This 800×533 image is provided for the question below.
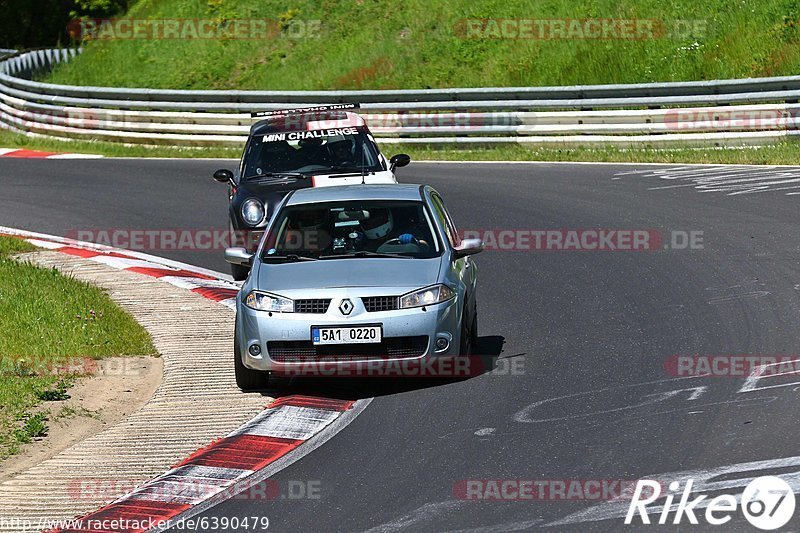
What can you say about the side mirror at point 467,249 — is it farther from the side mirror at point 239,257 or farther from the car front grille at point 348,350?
the side mirror at point 239,257

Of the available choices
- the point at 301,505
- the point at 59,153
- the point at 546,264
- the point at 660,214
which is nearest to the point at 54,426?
the point at 301,505

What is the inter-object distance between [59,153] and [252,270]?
18.4m

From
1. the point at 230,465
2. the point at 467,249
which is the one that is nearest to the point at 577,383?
the point at 467,249

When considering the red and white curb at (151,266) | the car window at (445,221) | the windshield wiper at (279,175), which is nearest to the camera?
the car window at (445,221)

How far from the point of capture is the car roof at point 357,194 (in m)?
10.5

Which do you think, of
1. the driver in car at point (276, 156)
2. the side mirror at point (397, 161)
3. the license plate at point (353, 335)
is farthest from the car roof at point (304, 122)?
the license plate at point (353, 335)

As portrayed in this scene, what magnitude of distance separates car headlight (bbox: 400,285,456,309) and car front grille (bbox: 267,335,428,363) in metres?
0.24

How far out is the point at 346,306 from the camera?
9.17 meters

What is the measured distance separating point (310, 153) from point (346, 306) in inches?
234

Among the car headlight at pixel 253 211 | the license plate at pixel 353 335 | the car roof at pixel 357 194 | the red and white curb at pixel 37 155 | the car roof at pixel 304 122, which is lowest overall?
the red and white curb at pixel 37 155

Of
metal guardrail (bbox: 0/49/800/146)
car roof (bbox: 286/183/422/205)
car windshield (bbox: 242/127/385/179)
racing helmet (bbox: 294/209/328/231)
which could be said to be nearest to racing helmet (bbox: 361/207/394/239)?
car roof (bbox: 286/183/422/205)

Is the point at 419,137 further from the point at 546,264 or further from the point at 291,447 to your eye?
the point at 291,447

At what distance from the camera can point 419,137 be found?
25.0m

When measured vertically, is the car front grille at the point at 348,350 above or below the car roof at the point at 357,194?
below
